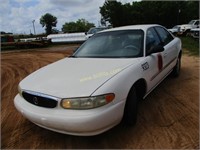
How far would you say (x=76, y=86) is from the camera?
9.66ft

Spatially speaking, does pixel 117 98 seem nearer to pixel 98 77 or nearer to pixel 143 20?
pixel 98 77

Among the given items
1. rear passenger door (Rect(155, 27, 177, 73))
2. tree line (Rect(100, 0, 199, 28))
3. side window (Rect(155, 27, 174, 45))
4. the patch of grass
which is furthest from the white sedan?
tree line (Rect(100, 0, 199, 28))

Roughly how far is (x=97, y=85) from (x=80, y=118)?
465mm

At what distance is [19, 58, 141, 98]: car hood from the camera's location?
2885 millimetres

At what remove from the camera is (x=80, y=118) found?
8.77 feet

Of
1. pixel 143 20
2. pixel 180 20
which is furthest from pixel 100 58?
pixel 180 20

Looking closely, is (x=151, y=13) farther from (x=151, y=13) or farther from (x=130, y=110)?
(x=130, y=110)

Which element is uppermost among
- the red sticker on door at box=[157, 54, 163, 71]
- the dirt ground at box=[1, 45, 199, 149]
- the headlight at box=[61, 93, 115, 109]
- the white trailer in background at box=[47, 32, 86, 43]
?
the red sticker on door at box=[157, 54, 163, 71]

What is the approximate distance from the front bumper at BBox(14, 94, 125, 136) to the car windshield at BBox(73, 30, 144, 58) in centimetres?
126

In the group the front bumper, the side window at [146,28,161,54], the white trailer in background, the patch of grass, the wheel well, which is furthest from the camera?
the white trailer in background

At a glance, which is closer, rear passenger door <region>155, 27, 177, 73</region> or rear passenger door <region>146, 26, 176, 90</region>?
rear passenger door <region>146, 26, 176, 90</region>

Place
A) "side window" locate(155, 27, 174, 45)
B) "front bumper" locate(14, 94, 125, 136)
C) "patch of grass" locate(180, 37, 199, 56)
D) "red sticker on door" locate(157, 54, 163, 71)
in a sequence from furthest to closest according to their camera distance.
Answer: "patch of grass" locate(180, 37, 199, 56)
"side window" locate(155, 27, 174, 45)
"red sticker on door" locate(157, 54, 163, 71)
"front bumper" locate(14, 94, 125, 136)

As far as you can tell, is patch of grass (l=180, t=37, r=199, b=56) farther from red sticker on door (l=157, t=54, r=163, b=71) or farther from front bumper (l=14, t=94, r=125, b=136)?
front bumper (l=14, t=94, r=125, b=136)

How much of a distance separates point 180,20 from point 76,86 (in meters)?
42.4
